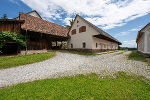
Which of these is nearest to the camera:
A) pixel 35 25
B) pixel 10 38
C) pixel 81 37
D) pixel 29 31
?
pixel 10 38

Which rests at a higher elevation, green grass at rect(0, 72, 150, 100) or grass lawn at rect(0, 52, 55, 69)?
grass lawn at rect(0, 52, 55, 69)

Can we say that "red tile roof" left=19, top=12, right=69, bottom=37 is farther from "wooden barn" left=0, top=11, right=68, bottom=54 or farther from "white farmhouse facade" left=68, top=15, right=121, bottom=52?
"white farmhouse facade" left=68, top=15, right=121, bottom=52

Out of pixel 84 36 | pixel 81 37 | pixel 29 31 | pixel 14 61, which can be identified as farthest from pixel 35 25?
pixel 84 36

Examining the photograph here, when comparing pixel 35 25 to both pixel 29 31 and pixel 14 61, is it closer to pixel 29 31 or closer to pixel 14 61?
pixel 29 31

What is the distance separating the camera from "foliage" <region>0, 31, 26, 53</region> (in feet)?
30.3

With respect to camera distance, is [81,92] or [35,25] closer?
[81,92]

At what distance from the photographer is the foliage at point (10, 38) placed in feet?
30.3

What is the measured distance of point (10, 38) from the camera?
389 inches

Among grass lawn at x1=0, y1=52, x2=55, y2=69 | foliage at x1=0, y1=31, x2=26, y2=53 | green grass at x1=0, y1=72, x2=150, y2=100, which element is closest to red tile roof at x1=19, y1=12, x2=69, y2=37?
foliage at x1=0, y1=31, x2=26, y2=53

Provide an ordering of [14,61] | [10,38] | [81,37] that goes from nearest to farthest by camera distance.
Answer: [14,61]
[10,38]
[81,37]

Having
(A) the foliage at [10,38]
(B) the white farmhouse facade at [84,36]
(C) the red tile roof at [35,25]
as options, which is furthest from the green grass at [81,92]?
(B) the white farmhouse facade at [84,36]

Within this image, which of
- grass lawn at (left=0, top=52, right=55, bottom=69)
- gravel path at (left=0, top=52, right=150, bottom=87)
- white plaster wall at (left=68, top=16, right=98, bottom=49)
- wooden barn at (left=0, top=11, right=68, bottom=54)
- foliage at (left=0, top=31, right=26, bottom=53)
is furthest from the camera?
white plaster wall at (left=68, top=16, right=98, bottom=49)

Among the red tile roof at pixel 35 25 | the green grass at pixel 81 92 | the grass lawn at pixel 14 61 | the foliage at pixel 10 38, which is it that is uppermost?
the red tile roof at pixel 35 25

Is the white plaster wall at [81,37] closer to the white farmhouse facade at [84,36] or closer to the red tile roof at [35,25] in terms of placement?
the white farmhouse facade at [84,36]
